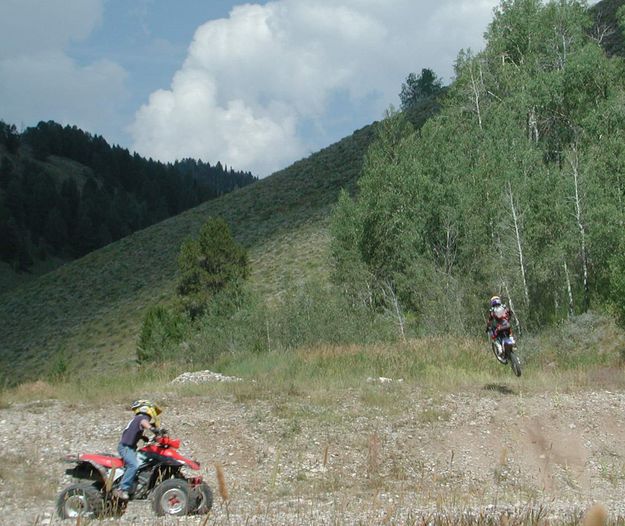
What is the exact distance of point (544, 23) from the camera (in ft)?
132

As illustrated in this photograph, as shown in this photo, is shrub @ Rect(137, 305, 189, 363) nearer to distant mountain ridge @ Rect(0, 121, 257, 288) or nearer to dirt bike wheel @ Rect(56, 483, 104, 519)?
dirt bike wheel @ Rect(56, 483, 104, 519)

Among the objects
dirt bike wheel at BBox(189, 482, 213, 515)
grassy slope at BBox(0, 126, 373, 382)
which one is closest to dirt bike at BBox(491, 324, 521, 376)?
dirt bike wheel at BBox(189, 482, 213, 515)

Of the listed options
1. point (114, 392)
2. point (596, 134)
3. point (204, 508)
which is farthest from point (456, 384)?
point (596, 134)

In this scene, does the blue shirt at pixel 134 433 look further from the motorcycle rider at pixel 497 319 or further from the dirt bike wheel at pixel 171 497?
the motorcycle rider at pixel 497 319

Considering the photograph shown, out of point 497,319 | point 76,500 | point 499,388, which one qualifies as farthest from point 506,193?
point 76,500

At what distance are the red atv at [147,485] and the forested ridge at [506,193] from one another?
1509 cm

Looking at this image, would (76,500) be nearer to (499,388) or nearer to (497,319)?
(499,388)

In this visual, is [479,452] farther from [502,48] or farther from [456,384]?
[502,48]

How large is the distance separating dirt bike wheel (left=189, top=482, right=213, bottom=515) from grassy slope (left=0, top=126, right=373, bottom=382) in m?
Answer: 39.5

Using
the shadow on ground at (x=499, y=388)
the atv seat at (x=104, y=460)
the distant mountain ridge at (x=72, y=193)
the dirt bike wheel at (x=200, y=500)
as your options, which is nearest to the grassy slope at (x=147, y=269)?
the shadow on ground at (x=499, y=388)

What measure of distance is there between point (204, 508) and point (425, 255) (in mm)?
22705

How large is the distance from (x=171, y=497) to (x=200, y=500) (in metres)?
0.42

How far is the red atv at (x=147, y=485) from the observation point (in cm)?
870

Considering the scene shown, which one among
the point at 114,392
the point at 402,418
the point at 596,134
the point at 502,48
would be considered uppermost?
the point at 502,48
